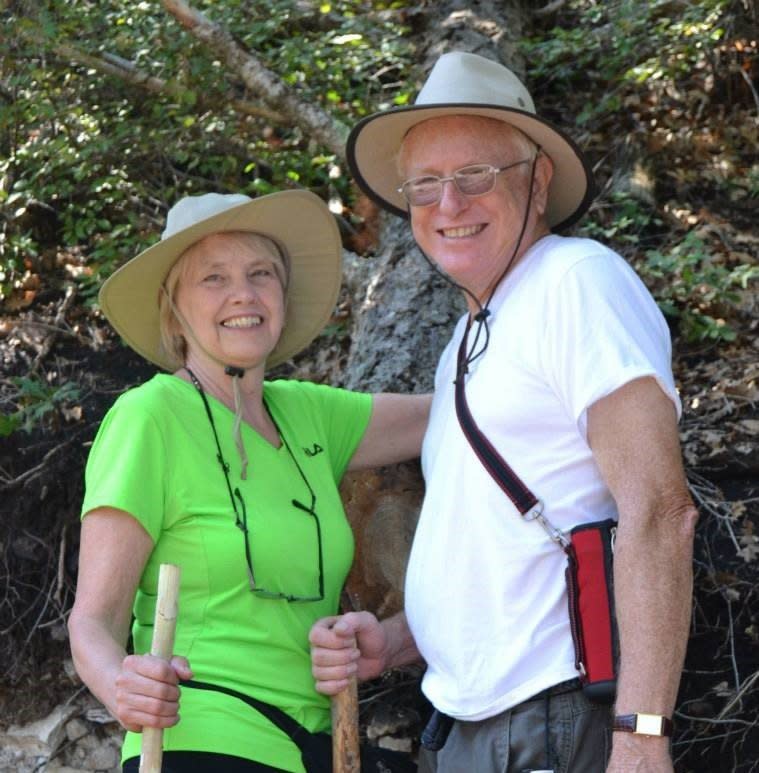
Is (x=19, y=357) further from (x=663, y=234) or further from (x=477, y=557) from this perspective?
(x=477, y=557)

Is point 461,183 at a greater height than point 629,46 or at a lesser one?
lesser

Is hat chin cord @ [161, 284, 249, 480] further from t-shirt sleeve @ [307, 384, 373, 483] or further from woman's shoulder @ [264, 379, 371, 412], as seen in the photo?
Answer: t-shirt sleeve @ [307, 384, 373, 483]

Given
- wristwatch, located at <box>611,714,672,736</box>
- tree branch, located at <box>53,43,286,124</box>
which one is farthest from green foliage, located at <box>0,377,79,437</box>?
wristwatch, located at <box>611,714,672,736</box>

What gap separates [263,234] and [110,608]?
134cm

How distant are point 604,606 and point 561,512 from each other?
0.86 feet

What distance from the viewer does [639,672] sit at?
9.61 ft

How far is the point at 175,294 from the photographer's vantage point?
13.2 feet

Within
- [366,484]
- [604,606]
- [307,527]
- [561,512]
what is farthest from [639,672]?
[366,484]

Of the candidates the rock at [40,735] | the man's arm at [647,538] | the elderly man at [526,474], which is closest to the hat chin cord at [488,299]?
the elderly man at [526,474]

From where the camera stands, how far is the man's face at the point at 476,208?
360cm

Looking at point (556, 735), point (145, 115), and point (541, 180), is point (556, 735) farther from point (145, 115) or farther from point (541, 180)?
point (145, 115)

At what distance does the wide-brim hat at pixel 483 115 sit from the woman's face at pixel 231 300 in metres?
0.48

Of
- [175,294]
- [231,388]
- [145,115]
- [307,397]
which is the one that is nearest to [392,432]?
[307,397]

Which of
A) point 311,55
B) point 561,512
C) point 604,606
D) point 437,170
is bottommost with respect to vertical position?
point 604,606
